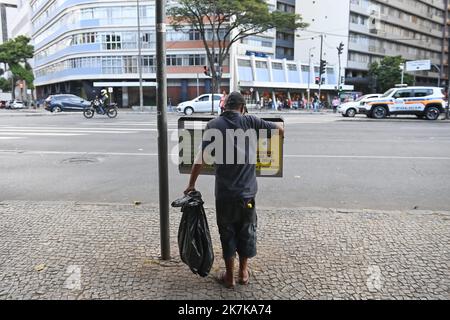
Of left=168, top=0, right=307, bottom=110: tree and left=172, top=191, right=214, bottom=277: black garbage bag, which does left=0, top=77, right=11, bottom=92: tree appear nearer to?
left=168, top=0, right=307, bottom=110: tree

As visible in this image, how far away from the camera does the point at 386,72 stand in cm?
6469

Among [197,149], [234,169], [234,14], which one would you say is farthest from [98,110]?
[234,169]

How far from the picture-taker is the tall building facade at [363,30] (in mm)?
64438

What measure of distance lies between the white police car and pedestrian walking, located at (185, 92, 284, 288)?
73.5 feet

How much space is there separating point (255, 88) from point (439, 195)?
45.5 m

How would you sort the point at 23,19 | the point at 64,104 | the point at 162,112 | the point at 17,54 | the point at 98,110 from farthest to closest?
the point at 23,19 < the point at 17,54 < the point at 64,104 < the point at 98,110 < the point at 162,112

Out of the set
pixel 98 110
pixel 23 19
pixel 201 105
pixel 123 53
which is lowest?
pixel 98 110

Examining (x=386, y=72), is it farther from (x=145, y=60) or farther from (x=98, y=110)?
(x=98, y=110)

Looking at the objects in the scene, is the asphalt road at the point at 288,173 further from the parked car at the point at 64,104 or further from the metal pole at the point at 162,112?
the parked car at the point at 64,104

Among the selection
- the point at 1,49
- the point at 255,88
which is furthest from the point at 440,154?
the point at 1,49

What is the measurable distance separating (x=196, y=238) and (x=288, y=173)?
16.4 ft

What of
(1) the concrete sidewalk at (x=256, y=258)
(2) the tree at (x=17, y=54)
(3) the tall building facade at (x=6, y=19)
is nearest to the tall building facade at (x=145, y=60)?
(2) the tree at (x=17, y=54)

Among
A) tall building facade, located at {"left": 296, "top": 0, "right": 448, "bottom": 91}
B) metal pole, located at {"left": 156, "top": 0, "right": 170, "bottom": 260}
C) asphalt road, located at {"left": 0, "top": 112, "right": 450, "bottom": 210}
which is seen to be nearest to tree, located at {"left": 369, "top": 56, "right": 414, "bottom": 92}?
tall building facade, located at {"left": 296, "top": 0, "right": 448, "bottom": 91}
